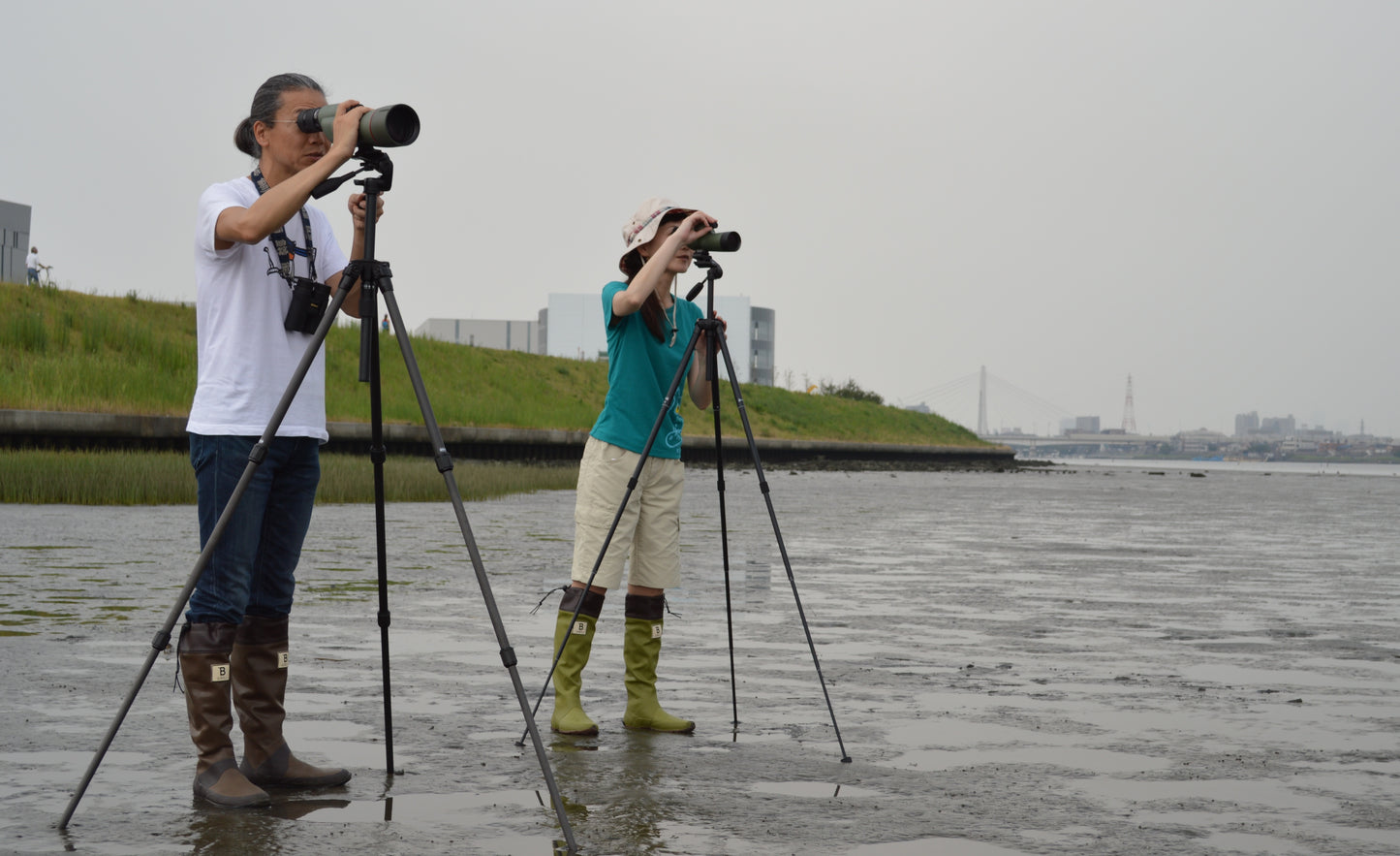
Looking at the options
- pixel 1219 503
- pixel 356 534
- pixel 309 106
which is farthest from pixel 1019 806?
pixel 1219 503

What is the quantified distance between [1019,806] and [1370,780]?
1.33 m

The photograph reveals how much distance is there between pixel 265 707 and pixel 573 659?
1347 millimetres

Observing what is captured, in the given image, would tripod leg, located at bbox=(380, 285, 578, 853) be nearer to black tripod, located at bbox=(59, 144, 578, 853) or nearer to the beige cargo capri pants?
black tripod, located at bbox=(59, 144, 578, 853)

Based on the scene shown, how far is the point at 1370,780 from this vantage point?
4.66m

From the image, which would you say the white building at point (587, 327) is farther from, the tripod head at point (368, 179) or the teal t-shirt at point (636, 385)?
the tripod head at point (368, 179)

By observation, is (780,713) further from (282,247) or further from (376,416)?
(282,247)

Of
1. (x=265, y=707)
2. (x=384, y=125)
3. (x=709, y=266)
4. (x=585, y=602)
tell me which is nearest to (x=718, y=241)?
(x=709, y=266)

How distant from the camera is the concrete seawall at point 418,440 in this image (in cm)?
1958

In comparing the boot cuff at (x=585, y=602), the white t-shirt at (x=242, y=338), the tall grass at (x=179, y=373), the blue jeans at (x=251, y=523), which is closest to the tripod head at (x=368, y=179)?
the white t-shirt at (x=242, y=338)

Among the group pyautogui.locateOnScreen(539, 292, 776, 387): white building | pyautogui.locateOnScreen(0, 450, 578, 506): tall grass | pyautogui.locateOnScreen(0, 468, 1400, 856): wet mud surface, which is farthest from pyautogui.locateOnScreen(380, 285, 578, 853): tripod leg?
pyautogui.locateOnScreen(539, 292, 776, 387): white building

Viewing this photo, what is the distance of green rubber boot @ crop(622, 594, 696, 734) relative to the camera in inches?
212

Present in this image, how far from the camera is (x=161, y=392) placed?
922 inches

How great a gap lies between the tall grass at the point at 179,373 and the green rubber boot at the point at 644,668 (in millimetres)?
6748

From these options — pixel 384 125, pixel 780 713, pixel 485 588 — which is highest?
pixel 384 125
